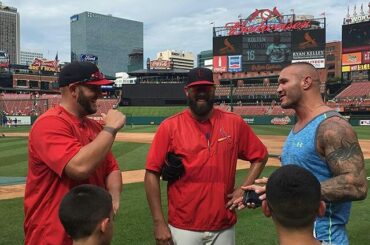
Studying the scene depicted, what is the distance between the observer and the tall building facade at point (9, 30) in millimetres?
168125

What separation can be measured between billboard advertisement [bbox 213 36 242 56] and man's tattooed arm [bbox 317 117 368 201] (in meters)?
69.7

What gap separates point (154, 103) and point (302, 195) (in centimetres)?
7382

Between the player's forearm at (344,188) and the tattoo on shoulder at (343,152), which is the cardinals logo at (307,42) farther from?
the player's forearm at (344,188)

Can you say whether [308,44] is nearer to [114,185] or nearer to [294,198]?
[114,185]

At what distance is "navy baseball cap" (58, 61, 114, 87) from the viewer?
9.91 feet

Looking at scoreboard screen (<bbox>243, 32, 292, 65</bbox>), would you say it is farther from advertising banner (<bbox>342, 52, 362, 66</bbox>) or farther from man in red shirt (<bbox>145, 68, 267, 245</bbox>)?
man in red shirt (<bbox>145, 68, 267, 245</bbox>)

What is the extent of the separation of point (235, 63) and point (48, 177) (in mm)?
70135

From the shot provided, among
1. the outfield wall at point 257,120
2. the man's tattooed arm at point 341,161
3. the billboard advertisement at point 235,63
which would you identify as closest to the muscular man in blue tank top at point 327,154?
the man's tattooed arm at point 341,161

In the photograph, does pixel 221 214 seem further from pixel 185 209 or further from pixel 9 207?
pixel 9 207

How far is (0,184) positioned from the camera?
37.2 ft

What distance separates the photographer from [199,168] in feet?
11.8

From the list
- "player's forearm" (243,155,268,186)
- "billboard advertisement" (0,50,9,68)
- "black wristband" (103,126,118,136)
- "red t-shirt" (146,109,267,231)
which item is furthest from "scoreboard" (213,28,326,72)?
"black wristband" (103,126,118,136)

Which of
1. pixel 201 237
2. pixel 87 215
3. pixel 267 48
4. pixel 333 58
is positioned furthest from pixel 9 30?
pixel 87 215

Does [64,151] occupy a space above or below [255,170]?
above
